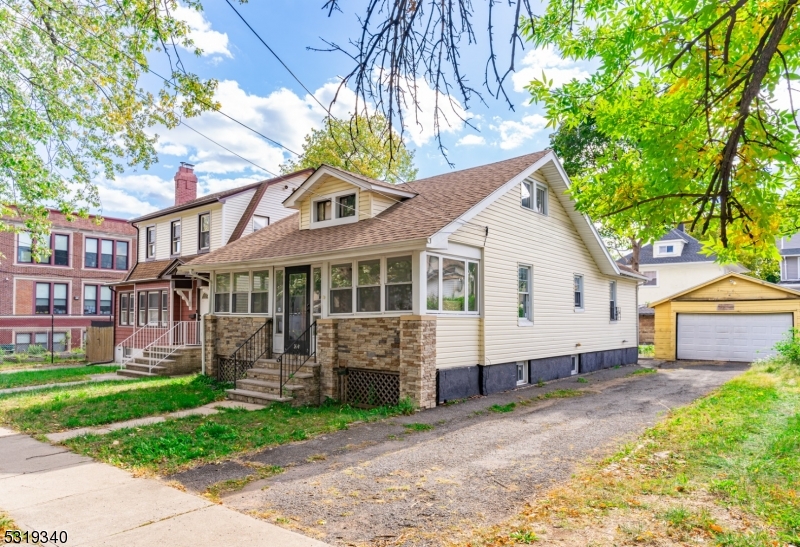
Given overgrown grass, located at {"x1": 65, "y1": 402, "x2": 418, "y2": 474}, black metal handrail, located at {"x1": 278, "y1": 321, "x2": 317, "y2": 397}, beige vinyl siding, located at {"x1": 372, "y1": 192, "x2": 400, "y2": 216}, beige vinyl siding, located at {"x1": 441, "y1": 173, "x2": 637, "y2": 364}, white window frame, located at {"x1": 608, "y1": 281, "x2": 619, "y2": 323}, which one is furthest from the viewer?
white window frame, located at {"x1": 608, "y1": 281, "x2": 619, "y2": 323}

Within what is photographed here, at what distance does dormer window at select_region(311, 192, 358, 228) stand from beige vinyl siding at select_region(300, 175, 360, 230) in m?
0.13

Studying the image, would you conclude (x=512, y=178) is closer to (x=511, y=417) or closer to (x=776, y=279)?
(x=511, y=417)

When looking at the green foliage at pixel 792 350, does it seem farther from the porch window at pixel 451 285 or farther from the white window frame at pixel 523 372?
the porch window at pixel 451 285

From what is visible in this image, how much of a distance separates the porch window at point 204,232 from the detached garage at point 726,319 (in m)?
19.2

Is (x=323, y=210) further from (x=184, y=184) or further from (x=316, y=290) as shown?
(x=184, y=184)

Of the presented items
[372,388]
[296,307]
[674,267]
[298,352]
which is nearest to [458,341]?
[372,388]

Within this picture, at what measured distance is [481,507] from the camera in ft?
16.8

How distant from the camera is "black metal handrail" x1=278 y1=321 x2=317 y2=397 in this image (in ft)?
40.7

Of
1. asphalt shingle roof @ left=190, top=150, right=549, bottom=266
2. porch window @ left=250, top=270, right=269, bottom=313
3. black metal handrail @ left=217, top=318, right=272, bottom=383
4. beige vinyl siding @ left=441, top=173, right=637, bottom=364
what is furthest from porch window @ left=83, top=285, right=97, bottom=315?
beige vinyl siding @ left=441, top=173, right=637, bottom=364

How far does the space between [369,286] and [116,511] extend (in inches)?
286

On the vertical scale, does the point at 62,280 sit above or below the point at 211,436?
above

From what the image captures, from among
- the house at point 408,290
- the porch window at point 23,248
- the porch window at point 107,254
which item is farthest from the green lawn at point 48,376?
the porch window at point 107,254

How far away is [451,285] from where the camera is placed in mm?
11359

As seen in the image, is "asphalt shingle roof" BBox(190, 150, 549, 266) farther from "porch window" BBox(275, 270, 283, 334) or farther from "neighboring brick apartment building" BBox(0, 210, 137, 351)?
"neighboring brick apartment building" BBox(0, 210, 137, 351)
